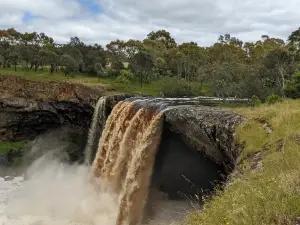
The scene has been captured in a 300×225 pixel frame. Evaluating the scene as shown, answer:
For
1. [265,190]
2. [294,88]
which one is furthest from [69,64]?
[265,190]

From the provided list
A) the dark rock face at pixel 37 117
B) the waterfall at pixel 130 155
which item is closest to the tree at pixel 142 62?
the dark rock face at pixel 37 117

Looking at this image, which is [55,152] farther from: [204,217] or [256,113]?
[204,217]

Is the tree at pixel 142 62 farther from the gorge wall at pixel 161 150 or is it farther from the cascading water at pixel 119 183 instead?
the cascading water at pixel 119 183

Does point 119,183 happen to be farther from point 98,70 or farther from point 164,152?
point 98,70

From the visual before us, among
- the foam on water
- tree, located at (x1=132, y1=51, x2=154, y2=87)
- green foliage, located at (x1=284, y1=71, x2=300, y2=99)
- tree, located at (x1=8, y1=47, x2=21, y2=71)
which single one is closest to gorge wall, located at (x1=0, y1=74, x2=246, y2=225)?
the foam on water

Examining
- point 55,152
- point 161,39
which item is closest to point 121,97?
point 55,152

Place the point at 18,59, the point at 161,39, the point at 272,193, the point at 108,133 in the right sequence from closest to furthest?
the point at 272,193, the point at 108,133, the point at 18,59, the point at 161,39

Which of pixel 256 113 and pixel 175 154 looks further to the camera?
pixel 175 154

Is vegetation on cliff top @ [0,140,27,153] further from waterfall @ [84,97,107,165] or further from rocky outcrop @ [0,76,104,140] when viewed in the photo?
waterfall @ [84,97,107,165]
